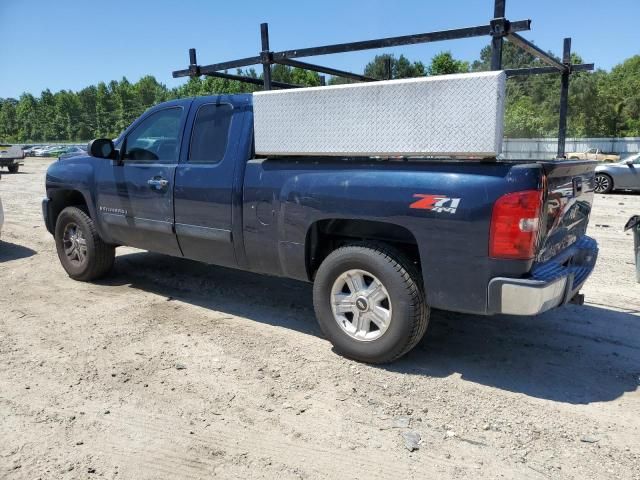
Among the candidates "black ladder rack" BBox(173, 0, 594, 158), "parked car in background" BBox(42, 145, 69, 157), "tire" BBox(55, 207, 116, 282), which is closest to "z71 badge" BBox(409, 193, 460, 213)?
"black ladder rack" BBox(173, 0, 594, 158)

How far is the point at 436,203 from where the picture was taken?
137 inches

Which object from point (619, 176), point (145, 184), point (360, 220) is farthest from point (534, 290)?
point (619, 176)

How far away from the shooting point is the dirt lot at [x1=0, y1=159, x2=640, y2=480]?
285cm

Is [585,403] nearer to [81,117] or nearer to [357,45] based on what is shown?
[357,45]

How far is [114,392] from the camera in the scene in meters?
3.62

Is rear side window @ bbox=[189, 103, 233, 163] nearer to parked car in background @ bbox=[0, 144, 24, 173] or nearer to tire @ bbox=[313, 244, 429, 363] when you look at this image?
tire @ bbox=[313, 244, 429, 363]

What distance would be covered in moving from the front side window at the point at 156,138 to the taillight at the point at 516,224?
10.3 ft

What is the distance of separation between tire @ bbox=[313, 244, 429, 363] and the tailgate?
89 centimetres

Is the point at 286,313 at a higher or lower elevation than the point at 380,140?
lower

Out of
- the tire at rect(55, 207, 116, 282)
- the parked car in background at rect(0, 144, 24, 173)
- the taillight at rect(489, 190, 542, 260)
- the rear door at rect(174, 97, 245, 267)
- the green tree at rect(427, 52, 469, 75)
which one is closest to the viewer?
the taillight at rect(489, 190, 542, 260)

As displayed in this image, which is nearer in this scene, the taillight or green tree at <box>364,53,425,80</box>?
the taillight

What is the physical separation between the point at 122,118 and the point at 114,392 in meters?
109

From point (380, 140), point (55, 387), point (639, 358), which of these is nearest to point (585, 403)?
point (639, 358)

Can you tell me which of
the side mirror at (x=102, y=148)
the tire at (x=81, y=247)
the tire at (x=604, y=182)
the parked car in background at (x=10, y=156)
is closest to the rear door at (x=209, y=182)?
the side mirror at (x=102, y=148)
